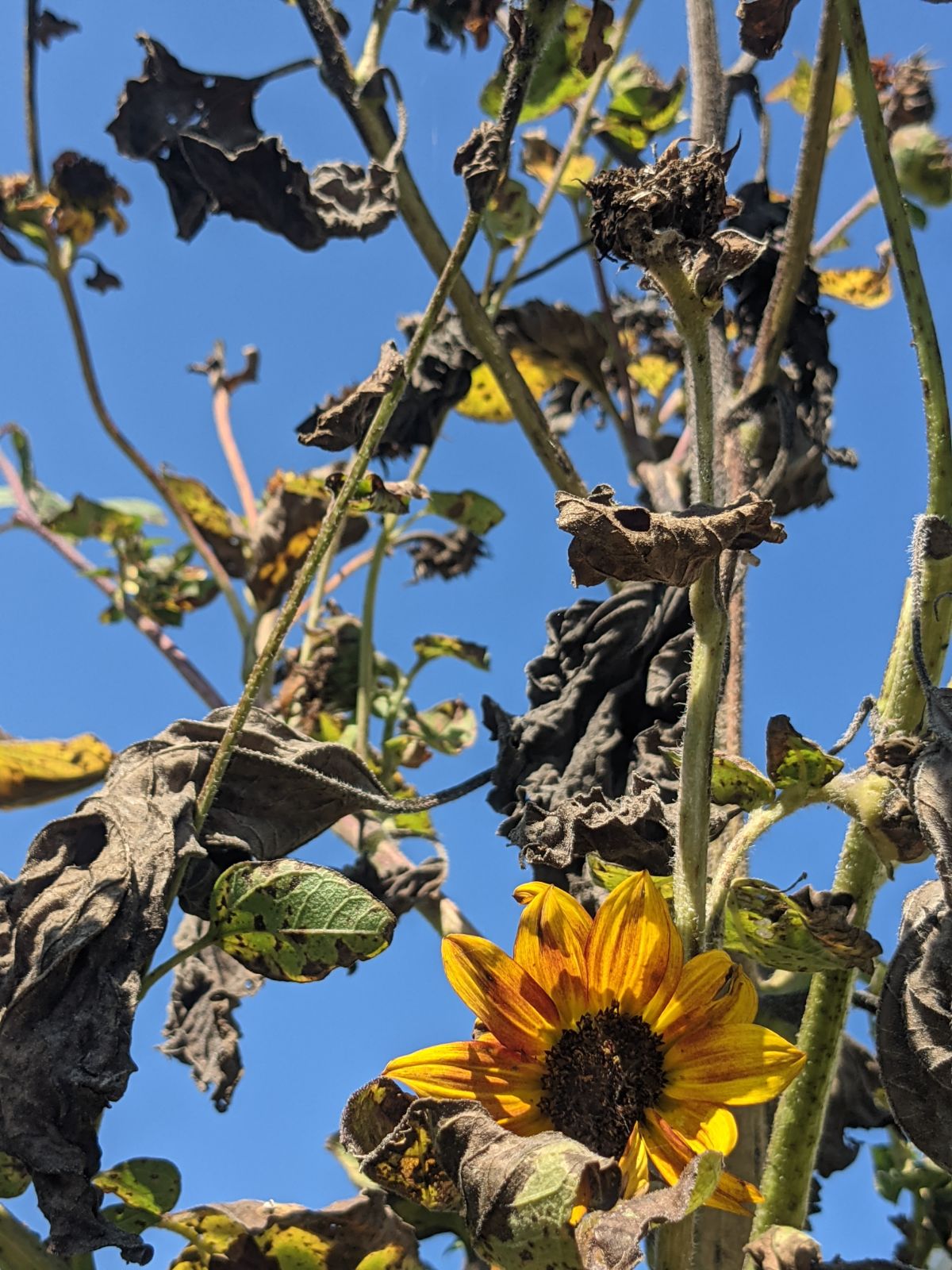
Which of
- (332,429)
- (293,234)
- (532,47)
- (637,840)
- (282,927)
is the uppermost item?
(293,234)

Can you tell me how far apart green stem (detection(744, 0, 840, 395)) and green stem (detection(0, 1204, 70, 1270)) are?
118 cm

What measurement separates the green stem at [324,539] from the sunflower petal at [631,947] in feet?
1.10

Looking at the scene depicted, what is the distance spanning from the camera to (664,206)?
0.84 metres

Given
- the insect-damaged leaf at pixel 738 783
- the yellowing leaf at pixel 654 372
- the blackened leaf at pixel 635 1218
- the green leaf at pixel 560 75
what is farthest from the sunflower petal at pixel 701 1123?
the yellowing leaf at pixel 654 372

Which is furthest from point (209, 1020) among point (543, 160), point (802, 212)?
point (543, 160)

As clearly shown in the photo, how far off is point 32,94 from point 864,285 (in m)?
1.29

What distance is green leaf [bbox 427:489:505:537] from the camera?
6.68 ft

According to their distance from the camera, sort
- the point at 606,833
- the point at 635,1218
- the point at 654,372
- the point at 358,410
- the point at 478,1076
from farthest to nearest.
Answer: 1. the point at 654,372
2. the point at 358,410
3. the point at 606,833
4. the point at 478,1076
5. the point at 635,1218

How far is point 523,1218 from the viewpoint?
0.68 meters

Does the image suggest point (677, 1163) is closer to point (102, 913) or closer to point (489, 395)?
point (102, 913)

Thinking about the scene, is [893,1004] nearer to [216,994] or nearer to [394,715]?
[216,994]

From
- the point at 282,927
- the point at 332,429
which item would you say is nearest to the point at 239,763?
the point at 282,927

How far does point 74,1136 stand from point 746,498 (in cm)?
64

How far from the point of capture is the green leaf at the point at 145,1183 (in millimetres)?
1157
